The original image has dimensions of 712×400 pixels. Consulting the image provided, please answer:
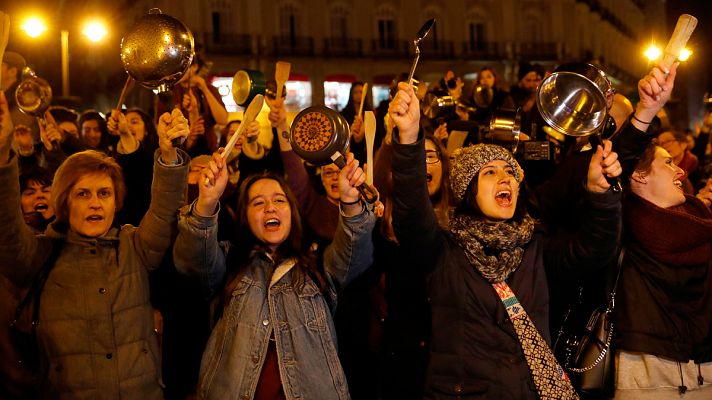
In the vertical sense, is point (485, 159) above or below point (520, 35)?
below

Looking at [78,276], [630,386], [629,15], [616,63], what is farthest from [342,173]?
[629,15]

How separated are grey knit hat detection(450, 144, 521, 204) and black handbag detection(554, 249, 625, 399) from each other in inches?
42.3

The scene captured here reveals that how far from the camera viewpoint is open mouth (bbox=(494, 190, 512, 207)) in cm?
386

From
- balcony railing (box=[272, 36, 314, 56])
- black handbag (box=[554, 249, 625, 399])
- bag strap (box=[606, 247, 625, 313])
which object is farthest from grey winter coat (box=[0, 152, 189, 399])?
balcony railing (box=[272, 36, 314, 56])

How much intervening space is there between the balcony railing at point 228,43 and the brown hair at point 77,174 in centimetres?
3728

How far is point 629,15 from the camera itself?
66.4 meters

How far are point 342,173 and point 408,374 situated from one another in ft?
3.89

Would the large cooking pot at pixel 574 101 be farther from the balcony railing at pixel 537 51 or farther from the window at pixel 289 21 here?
the balcony railing at pixel 537 51

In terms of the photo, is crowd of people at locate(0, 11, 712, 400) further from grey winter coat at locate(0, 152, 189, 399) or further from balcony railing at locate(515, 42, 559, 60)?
balcony railing at locate(515, 42, 559, 60)

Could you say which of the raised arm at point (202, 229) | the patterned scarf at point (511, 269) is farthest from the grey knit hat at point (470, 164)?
the raised arm at point (202, 229)

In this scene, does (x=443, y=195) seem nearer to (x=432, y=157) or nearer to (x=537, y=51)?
(x=432, y=157)

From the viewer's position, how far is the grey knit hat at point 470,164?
3.92m

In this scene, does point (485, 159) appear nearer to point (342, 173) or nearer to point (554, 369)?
point (342, 173)

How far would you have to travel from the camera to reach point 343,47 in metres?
43.9
